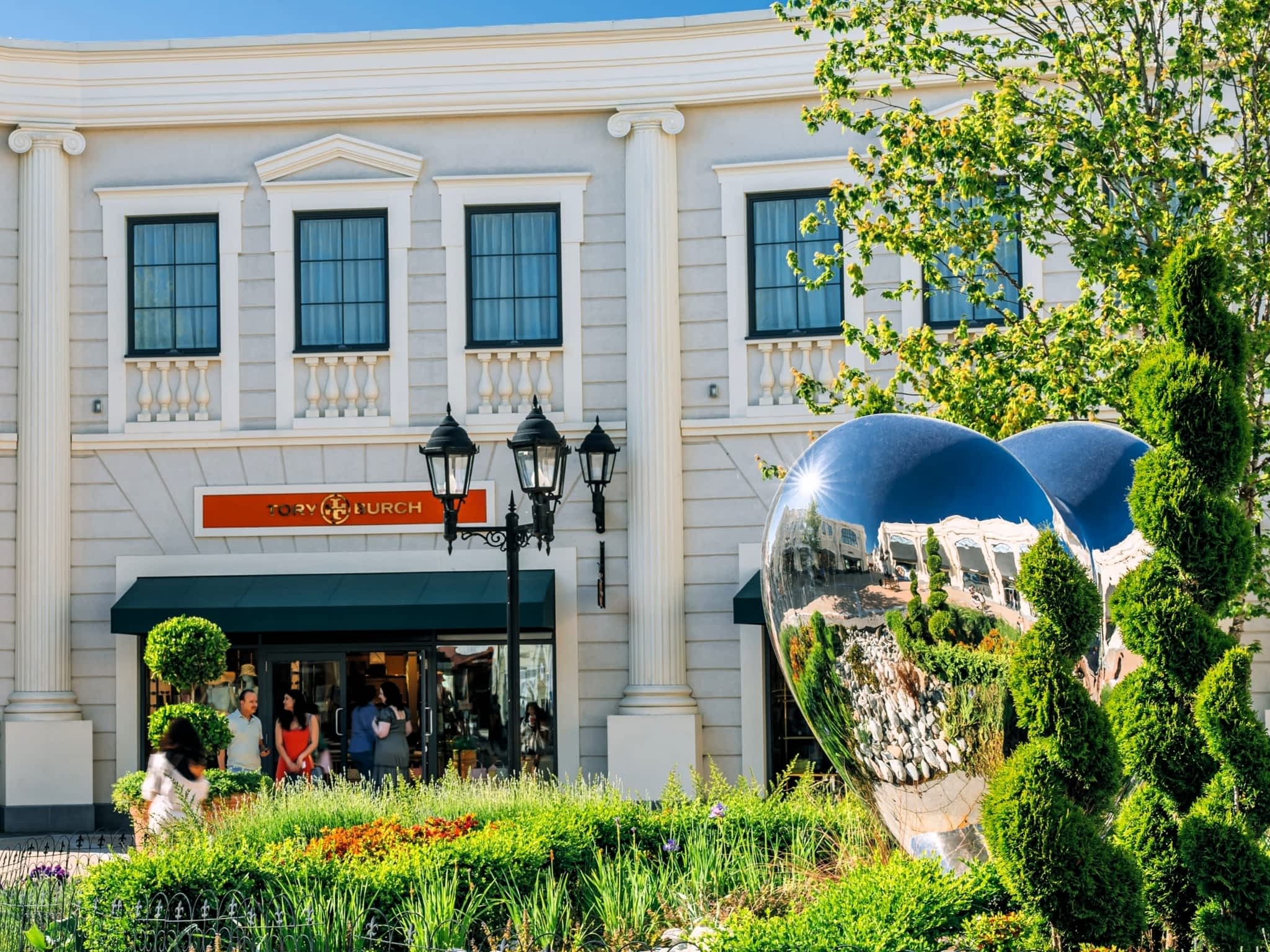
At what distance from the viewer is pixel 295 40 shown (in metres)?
18.8

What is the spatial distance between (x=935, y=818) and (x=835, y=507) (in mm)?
1633

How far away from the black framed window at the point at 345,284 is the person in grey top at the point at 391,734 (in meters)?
4.20

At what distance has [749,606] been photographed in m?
17.3

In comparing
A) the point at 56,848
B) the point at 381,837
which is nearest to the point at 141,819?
the point at 56,848

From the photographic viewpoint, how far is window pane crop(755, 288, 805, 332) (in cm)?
1839

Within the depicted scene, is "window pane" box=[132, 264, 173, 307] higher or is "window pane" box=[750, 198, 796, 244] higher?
"window pane" box=[750, 198, 796, 244]

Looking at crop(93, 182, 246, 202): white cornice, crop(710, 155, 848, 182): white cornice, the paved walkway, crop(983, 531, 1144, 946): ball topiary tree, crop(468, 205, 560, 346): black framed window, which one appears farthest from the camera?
crop(93, 182, 246, 202): white cornice

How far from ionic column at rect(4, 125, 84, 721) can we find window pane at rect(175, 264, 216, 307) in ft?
4.33

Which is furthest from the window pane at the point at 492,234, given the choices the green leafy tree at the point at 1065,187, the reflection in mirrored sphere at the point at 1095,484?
the reflection in mirrored sphere at the point at 1095,484

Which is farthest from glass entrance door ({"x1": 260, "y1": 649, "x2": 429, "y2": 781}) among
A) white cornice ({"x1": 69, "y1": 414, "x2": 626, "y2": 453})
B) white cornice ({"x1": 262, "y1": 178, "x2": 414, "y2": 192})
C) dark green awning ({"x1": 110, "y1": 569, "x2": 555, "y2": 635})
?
white cornice ({"x1": 262, "y1": 178, "x2": 414, "y2": 192})

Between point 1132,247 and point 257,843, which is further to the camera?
point 1132,247

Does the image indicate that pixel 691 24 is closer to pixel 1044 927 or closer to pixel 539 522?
pixel 539 522

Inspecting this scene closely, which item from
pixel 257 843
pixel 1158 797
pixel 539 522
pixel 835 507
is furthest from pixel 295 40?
pixel 1158 797

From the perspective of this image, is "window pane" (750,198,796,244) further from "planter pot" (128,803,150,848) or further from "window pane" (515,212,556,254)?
"planter pot" (128,803,150,848)
